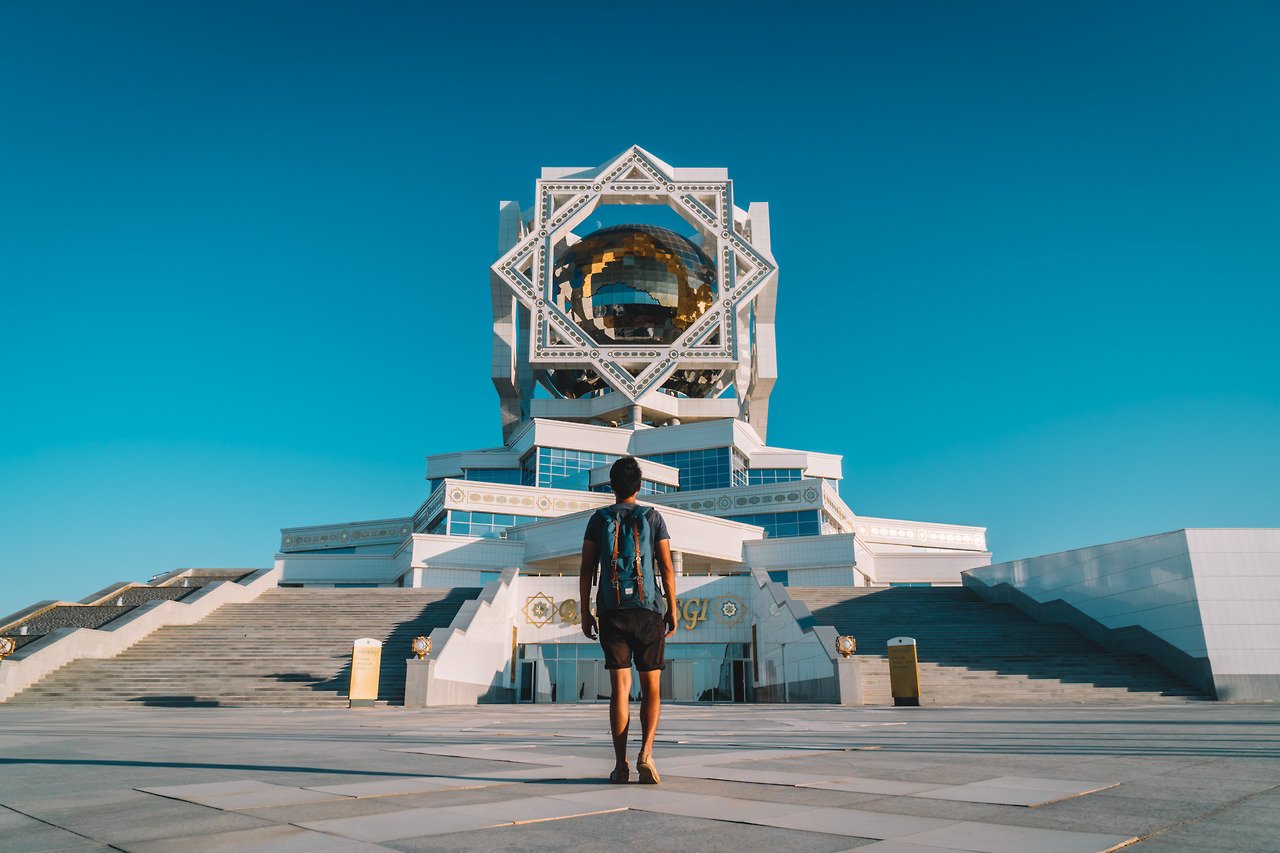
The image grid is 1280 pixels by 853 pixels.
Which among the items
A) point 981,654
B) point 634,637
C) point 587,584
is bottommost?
point 981,654

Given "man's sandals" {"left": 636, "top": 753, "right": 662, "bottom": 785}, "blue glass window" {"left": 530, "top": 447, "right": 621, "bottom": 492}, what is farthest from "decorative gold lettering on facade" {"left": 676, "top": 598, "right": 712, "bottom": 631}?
"man's sandals" {"left": 636, "top": 753, "right": 662, "bottom": 785}

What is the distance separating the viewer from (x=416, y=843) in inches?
117

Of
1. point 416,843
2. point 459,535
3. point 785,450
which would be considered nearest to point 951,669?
point 416,843

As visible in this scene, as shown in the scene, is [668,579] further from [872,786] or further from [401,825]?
[401,825]

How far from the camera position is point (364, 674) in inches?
714

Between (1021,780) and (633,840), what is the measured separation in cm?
Answer: 267

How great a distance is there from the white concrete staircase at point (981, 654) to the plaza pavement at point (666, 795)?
10.5 m

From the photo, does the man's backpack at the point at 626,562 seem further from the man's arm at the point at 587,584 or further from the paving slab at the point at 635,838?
the paving slab at the point at 635,838

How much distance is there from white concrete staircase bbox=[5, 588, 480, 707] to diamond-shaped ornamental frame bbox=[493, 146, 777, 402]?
26575 mm

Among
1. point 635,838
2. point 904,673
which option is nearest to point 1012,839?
point 635,838

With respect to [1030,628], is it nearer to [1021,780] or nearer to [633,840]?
[1021,780]

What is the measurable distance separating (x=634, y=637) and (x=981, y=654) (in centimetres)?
1854

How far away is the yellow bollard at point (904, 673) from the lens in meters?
16.5

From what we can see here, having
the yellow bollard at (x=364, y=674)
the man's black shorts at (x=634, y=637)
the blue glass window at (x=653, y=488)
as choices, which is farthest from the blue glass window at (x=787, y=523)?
the man's black shorts at (x=634, y=637)
